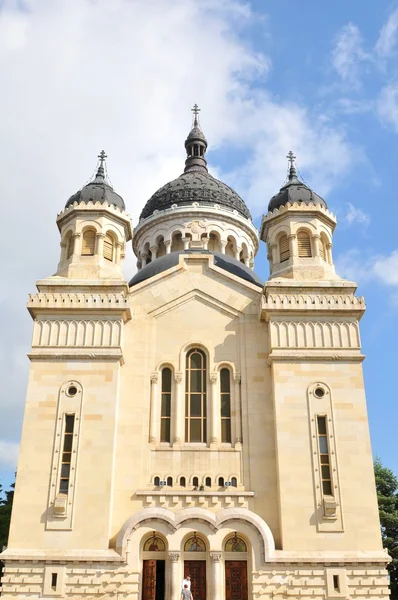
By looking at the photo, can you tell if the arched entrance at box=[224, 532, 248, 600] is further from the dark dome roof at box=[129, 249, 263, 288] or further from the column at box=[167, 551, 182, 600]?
the dark dome roof at box=[129, 249, 263, 288]

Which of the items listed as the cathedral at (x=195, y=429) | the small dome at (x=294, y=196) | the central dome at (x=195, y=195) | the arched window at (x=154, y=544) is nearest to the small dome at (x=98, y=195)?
the cathedral at (x=195, y=429)

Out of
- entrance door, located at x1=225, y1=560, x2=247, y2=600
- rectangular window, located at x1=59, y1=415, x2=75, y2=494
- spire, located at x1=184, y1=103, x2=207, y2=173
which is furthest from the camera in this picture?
spire, located at x1=184, y1=103, x2=207, y2=173

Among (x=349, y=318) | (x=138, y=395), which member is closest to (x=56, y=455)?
(x=138, y=395)

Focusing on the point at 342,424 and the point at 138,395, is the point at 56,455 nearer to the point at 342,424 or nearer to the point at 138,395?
the point at 138,395

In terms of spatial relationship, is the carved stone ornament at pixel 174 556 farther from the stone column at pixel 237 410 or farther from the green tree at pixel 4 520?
the green tree at pixel 4 520

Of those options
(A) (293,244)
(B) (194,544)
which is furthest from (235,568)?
(A) (293,244)

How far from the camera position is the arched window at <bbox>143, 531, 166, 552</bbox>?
21.4 m

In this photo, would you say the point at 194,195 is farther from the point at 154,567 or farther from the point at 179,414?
the point at 154,567

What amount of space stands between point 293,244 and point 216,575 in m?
12.7

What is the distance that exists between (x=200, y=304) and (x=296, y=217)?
5.43 m

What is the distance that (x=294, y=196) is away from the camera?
1075 inches

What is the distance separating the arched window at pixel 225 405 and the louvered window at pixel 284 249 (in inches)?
216

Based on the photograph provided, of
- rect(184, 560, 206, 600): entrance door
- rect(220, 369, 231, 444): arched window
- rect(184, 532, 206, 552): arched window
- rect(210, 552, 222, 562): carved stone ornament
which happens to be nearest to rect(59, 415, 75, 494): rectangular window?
rect(184, 532, 206, 552): arched window

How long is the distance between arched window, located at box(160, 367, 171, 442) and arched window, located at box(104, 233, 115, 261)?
5402 mm
